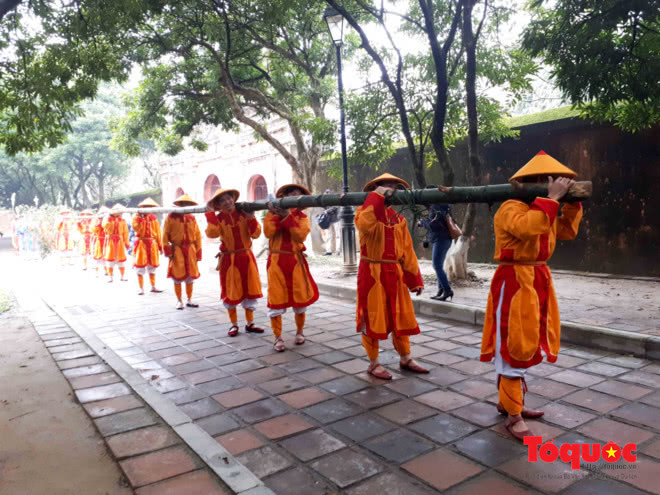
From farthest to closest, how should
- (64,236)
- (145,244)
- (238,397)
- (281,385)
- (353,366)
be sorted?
(64,236) < (145,244) < (353,366) < (281,385) < (238,397)

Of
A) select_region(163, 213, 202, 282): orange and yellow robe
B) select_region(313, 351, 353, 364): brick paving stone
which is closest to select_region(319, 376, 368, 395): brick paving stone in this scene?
select_region(313, 351, 353, 364): brick paving stone

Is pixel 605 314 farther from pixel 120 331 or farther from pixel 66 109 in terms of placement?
pixel 66 109

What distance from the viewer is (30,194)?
40.7 meters

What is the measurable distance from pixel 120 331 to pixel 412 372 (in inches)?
168

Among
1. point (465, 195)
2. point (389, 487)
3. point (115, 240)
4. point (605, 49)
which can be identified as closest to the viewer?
point (389, 487)

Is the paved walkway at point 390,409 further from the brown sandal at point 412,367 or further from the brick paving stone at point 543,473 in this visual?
the brown sandal at point 412,367

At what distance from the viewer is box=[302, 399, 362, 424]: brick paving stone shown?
12.3 feet

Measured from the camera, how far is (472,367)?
4.79m

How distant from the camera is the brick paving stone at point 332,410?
3754 mm

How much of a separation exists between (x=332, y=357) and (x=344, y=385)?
0.87 m

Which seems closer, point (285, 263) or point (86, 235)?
point (285, 263)

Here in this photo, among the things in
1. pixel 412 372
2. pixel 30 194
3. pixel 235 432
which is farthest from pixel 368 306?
pixel 30 194

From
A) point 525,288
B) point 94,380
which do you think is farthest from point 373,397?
point 94,380

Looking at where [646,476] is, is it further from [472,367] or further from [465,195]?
[472,367]
